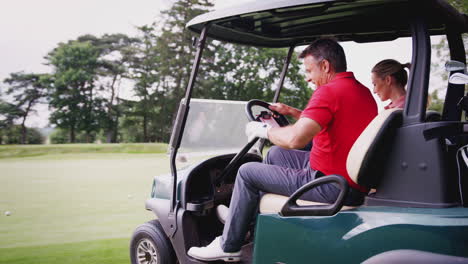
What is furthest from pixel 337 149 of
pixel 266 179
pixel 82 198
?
pixel 82 198

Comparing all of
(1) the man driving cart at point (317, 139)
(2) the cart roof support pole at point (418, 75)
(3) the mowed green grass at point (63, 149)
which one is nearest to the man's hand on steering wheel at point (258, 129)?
(1) the man driving cart at point (317, 139)

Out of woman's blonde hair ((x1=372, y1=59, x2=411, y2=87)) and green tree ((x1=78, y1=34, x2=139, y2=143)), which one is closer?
woman's blonde hair ((x1=372, y1=59, x2=411, y2=87))

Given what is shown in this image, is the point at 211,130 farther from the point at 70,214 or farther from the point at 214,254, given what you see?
the point at 70,214

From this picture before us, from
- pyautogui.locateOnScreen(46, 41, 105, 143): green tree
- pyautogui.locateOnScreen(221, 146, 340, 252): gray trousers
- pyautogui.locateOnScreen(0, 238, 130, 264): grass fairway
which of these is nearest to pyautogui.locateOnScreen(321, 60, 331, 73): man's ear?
pyautogui.locateOnScreen(221, 146, 340, 252): gray trousers

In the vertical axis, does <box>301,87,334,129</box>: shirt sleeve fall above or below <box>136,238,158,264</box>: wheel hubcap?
above

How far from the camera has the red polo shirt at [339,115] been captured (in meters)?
1.92

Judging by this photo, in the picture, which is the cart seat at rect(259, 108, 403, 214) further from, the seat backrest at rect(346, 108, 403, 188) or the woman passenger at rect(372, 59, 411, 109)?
the woman passenger at rect(372, 59, 411, 109)

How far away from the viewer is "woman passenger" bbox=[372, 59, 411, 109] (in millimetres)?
2691

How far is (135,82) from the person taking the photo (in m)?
37.2

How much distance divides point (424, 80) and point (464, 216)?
0.58 meters

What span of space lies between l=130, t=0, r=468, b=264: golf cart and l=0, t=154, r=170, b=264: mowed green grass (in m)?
1.72

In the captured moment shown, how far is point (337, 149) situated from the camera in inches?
79.1

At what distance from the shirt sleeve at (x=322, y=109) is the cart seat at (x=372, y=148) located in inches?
7.1

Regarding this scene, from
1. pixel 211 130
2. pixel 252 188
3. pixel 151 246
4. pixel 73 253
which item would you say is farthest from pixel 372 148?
pixel 73 253
